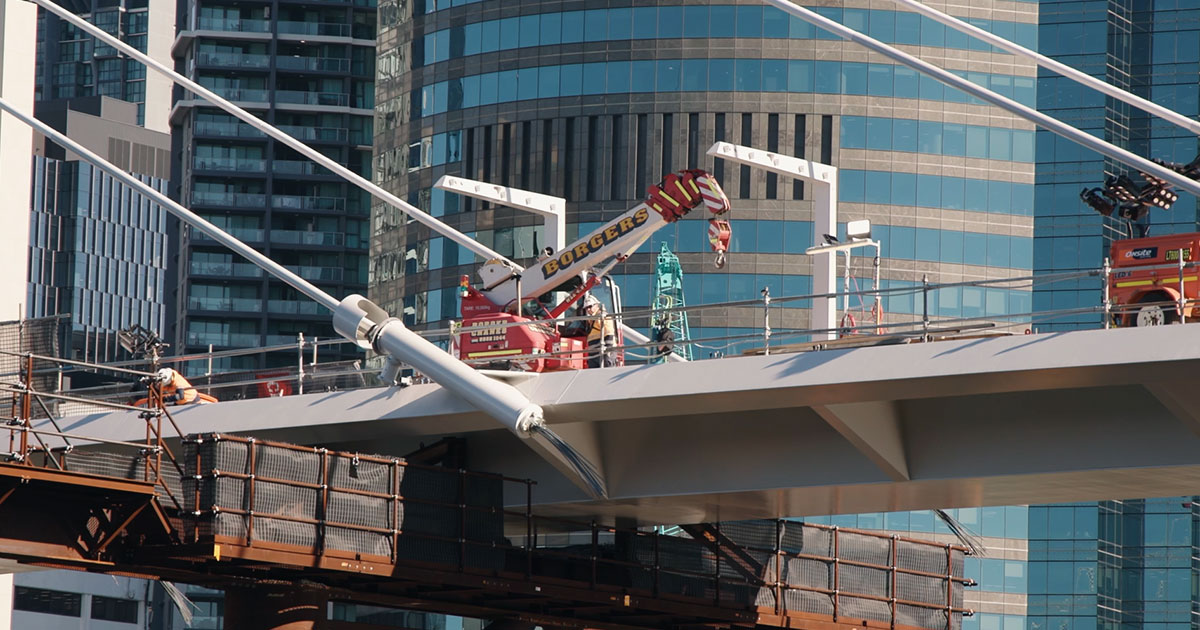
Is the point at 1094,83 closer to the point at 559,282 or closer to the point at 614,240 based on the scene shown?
the point at 614,240

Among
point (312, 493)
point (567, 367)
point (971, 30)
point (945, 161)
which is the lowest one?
point (312, 493)

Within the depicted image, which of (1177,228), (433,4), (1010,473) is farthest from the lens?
(1177,228)

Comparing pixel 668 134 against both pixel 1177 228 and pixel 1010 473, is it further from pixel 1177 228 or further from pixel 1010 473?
pixel 1010 473

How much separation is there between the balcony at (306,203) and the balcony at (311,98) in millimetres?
8534

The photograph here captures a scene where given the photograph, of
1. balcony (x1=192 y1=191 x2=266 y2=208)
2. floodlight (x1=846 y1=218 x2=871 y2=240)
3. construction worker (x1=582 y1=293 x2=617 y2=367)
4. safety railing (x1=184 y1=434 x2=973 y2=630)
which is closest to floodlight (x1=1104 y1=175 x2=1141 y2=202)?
floodlight (x1=846 y1=218 x2=871 y2=240)

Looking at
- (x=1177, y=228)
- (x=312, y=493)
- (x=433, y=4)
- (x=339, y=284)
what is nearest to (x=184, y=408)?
(x=312, y=493)

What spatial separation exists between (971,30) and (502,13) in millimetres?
75920

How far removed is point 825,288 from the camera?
42031 millimetres

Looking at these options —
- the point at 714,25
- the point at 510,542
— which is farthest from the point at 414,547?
the point at 714,25

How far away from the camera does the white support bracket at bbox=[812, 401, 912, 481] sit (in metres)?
33.0

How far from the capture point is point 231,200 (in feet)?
561

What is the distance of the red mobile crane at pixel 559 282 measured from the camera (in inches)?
1567

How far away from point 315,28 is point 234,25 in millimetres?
6911

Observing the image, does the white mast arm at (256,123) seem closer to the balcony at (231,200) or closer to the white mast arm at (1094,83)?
the white mast arm at (1094,83)
